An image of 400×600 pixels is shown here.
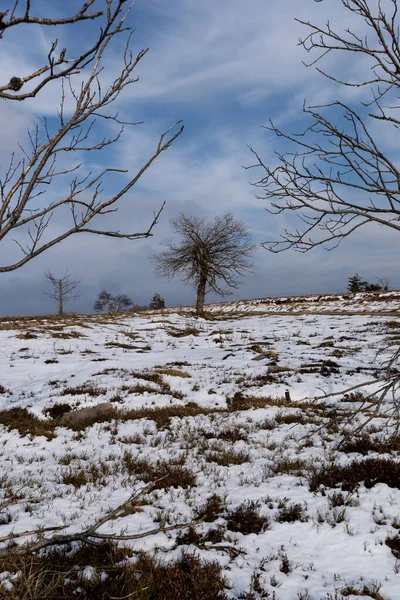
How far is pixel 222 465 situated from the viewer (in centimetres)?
661

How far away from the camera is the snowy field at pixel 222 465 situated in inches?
154

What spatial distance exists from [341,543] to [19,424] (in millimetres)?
7224

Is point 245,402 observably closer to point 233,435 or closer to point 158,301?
point 233,435

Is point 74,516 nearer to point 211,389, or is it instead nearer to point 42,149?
point 42,149

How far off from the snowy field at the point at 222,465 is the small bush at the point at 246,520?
0.02 metres

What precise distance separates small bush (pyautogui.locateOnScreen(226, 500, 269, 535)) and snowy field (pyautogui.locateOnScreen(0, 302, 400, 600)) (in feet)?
0.05

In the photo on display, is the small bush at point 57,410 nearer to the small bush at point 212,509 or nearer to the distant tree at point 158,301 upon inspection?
the small bush at point 212,509

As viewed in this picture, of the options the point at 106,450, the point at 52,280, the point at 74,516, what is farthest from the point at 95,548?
the point at 52,280

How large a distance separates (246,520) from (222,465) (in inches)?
78.2

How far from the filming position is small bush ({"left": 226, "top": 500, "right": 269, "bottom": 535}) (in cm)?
450

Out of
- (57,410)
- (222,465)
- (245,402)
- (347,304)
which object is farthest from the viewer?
(347,304)

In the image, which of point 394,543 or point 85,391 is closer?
point 394,543

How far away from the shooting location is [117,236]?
2.02 metres

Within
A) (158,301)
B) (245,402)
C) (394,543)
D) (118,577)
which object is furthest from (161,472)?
(158,301)
